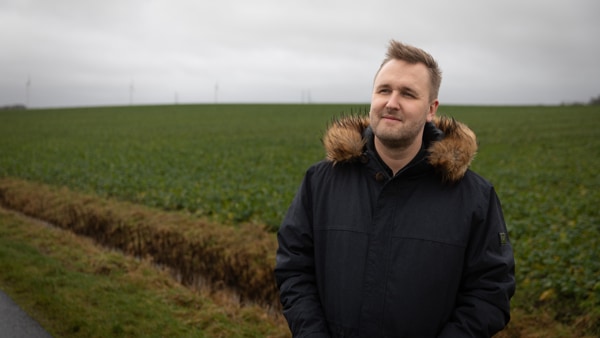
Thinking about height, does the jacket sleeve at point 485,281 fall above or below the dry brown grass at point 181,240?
above

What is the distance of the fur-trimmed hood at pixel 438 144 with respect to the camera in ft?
7.77

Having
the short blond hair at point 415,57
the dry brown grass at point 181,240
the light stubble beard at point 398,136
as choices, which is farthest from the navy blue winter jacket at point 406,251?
the dry brown grass at point 181,240

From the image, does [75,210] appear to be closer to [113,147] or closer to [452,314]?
[452,314]

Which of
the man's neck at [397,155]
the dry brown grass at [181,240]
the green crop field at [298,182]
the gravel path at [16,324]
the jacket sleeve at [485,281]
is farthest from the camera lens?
the dry brown grass at [181,240]

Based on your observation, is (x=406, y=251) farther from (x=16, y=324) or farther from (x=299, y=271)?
(x=16, y=324)

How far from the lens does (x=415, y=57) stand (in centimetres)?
236

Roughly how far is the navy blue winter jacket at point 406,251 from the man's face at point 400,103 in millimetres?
169

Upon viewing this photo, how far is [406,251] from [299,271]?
0.60 m

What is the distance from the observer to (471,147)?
253 cm

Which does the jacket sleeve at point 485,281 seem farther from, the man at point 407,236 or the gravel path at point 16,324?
the gravel path at point 16,324

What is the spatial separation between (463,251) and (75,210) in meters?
10.0

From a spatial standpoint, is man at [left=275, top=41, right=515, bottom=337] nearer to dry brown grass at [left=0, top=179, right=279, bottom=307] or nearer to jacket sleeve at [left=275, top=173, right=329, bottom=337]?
jacket sleeve at [left=275, top=173, right=329, bottom=337]

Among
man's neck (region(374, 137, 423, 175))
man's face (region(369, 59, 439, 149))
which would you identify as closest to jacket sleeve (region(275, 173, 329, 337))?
man's neck (region(374, 137, 423, 175))

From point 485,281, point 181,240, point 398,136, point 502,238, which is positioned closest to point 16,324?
point 181,240
